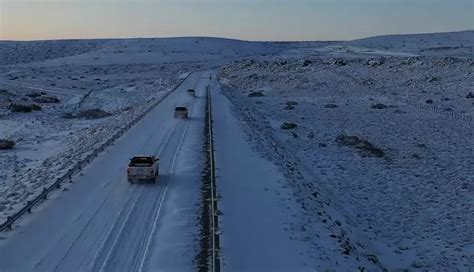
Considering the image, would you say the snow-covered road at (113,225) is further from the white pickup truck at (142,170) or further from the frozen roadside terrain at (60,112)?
the frozen roadside terrain at (60,112)

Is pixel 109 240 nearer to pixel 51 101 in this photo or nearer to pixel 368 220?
pixel 368 220

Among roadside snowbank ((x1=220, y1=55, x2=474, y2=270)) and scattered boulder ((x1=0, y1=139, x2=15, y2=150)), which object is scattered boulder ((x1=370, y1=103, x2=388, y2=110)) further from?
scattered boulder ((x1=0, y1=139, x2=15, y2=150))

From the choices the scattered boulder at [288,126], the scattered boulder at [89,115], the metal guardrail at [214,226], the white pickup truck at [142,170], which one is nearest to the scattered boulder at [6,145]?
the metal guardrail at [214,226]

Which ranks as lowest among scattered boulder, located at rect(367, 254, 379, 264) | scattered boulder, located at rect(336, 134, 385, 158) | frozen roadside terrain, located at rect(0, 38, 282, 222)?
frozen roadside terrain, located at rect(0, 38, 282, 222)

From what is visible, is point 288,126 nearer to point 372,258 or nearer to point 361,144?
point 361,144

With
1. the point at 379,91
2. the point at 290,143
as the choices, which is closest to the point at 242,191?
the point at 290,143

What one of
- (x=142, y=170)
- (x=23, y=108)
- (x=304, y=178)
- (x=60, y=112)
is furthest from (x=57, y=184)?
(x=23, y=108)

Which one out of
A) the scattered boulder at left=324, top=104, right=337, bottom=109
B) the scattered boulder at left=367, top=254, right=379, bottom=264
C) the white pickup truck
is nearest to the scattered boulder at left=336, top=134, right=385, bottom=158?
the white pickup truck
